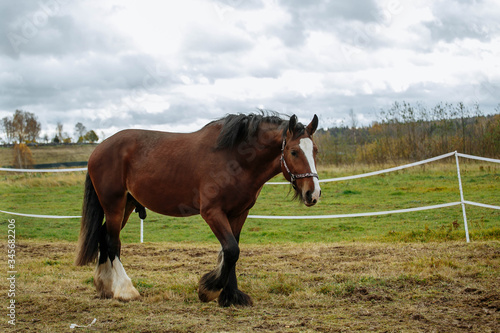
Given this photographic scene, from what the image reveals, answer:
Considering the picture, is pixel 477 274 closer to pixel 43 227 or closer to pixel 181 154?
pixel 181 154

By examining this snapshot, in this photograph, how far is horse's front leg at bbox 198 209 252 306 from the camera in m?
4.13

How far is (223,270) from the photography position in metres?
4.24

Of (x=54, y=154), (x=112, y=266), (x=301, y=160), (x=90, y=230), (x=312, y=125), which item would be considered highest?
(x=54, y=154)

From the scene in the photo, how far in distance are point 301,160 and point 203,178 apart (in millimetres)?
1107

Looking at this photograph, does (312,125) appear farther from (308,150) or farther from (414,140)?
(414,140)

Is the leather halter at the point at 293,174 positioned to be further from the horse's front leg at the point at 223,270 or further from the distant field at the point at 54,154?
the distant field at the point at 54,154

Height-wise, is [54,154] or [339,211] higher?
[54,154]

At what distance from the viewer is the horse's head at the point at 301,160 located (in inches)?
154

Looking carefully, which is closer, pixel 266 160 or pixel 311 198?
pixel 311 198

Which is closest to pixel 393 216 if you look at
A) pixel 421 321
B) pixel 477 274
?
pixel 477 274

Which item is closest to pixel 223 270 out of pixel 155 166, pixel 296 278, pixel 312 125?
pixel 296 278

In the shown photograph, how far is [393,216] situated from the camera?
1094cm

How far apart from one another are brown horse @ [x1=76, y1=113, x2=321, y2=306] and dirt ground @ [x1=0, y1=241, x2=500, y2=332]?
39 centimetres

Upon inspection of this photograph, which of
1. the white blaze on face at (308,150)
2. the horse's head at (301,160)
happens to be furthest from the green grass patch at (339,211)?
the white blaze on face at (308,150)
